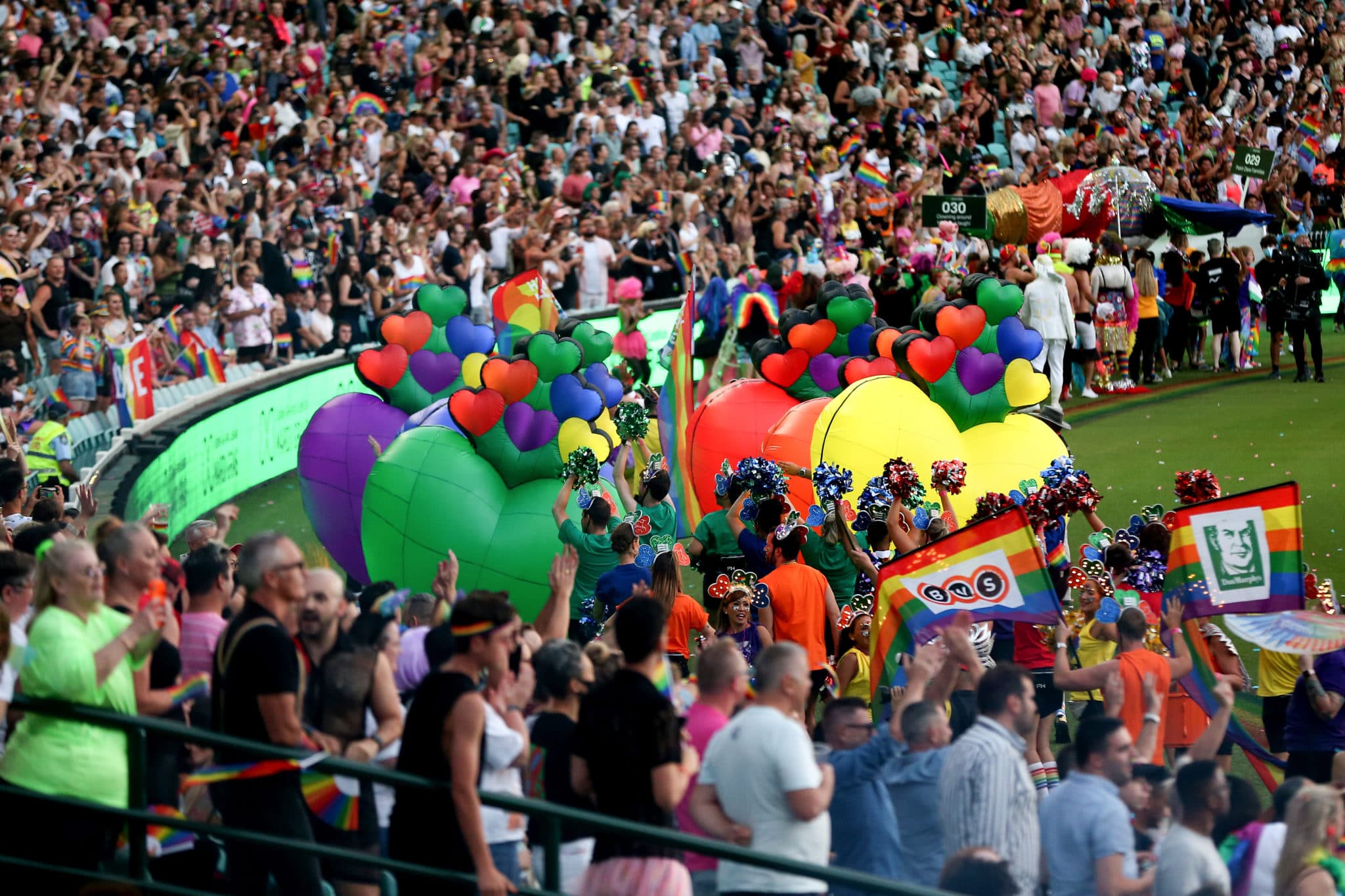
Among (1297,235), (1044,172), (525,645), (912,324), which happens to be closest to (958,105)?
(1044,172)

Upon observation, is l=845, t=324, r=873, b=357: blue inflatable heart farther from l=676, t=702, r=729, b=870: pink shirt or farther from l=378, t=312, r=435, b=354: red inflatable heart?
l=676, t=702, r=729, b=870: pink shirt

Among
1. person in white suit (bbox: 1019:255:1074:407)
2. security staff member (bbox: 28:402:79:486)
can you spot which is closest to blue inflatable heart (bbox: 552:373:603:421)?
security staff member (bbox: 28:402:79:486)

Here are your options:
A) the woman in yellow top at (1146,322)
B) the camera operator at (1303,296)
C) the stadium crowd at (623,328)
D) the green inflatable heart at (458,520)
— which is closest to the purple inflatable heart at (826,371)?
the stadium crowd at (623,328)

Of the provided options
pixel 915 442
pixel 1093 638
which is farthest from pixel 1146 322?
pixel 1093 638

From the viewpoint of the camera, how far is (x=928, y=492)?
11.7 m

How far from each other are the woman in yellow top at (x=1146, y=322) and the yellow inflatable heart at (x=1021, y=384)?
8452 millimetres

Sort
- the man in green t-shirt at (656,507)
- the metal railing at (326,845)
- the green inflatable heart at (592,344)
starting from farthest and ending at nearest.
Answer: the green inflatable heart at (592,344) → the man in green t-shirt at (656,507) → the metal railing at (326,845)

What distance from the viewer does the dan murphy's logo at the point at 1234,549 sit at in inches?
318

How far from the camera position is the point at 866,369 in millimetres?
12781

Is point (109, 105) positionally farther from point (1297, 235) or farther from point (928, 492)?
point (1297, 235)

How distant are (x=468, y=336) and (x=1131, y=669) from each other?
20.0ft

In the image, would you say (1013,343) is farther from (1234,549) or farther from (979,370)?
(1234,549)

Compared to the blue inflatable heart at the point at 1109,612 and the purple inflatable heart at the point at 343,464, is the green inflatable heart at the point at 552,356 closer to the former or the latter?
the purple inflatable heart at the point at 343,464

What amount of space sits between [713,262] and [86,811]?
52.3 ft
